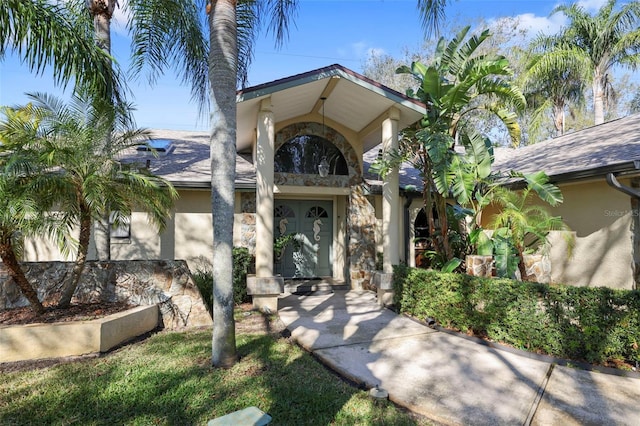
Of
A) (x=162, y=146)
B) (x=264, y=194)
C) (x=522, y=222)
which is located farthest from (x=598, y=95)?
(x=162, y=146)

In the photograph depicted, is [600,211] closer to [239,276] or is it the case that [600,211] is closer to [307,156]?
[307,156]

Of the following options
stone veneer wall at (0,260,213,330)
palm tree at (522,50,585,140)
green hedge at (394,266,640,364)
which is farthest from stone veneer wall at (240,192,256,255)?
palm tree at (522,50,585,140)

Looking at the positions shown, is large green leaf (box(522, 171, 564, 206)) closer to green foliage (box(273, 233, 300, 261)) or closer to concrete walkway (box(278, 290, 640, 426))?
concrete walkway (box(278, 290, 640, 426))

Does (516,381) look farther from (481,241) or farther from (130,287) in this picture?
(130,287)

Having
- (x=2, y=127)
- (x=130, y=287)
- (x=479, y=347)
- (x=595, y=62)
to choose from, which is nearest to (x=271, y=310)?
(x=130, y=287)

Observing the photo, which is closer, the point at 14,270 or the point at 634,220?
the point at 14,270

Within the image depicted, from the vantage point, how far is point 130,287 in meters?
6.33

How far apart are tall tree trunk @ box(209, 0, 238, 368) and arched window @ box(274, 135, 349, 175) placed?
4952 millimetres

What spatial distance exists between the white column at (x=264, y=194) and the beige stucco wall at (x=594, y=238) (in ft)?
19.4

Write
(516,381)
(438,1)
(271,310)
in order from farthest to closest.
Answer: (271,310)
(438,1)
(516,381)

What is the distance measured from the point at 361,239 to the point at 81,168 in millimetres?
6879

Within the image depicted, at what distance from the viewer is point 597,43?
1595 centimetres

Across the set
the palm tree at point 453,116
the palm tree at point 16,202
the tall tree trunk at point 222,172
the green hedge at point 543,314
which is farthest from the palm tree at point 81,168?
the green hedge at point 543,314

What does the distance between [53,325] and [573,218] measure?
9.82m
